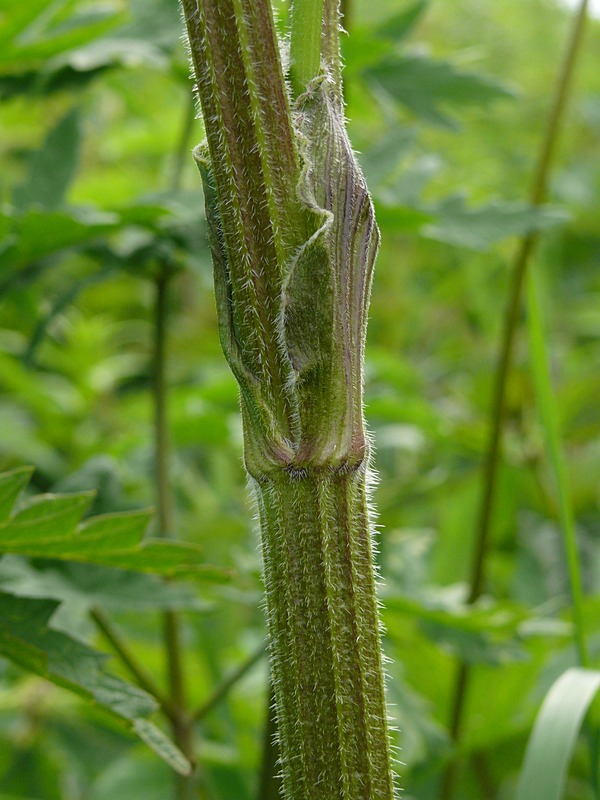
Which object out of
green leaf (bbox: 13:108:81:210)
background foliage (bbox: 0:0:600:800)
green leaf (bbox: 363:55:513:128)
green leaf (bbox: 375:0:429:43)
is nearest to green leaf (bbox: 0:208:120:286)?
background foliage (bbox: 0:0:600:800)

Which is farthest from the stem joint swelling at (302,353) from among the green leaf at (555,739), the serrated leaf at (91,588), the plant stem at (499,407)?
the plant stem at (499,407)

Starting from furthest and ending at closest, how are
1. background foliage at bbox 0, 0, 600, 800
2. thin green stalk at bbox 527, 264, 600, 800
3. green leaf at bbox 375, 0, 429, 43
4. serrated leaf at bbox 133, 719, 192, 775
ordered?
green leaf at bbox 375, 0, 429, 43, background foliage at bbox 0, 0, 600, 800, thin green stalk at bbox 527, 264, 600, 800, serrated leaf at bbox 133, 719, 192, 775

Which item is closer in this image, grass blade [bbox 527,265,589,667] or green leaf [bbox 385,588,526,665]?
grass blade [bbox 527,265,589,667]

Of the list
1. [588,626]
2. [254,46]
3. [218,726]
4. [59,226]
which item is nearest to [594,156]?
[588,626]

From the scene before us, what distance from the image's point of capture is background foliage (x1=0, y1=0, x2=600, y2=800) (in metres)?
1.01

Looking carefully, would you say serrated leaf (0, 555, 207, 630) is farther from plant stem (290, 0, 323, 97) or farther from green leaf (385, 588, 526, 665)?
plant stem (290, 0, 323, 97)

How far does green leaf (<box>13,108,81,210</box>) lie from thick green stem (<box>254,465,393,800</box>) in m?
0.66

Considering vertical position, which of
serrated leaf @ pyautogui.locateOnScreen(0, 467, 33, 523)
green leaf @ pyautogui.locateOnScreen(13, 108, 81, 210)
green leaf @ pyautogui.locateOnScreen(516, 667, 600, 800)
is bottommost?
→ green leaf @ pyautogui.locateOnScreen(516, 667, 600, 800)

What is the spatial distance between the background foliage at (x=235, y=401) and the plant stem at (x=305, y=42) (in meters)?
0.31

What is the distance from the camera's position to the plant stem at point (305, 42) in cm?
47

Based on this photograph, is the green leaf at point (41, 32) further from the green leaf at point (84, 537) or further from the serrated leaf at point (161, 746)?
the serrated leaf at point (161, 746)

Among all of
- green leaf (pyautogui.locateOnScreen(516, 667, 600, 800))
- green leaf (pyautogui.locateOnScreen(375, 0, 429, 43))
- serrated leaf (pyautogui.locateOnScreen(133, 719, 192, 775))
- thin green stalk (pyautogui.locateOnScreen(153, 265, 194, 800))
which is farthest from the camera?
green leaf (pyautogui.locateOnScreen(375, 0, 429, 43))

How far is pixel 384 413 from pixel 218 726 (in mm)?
621

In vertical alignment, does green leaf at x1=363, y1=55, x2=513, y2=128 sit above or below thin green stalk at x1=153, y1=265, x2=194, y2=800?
above
